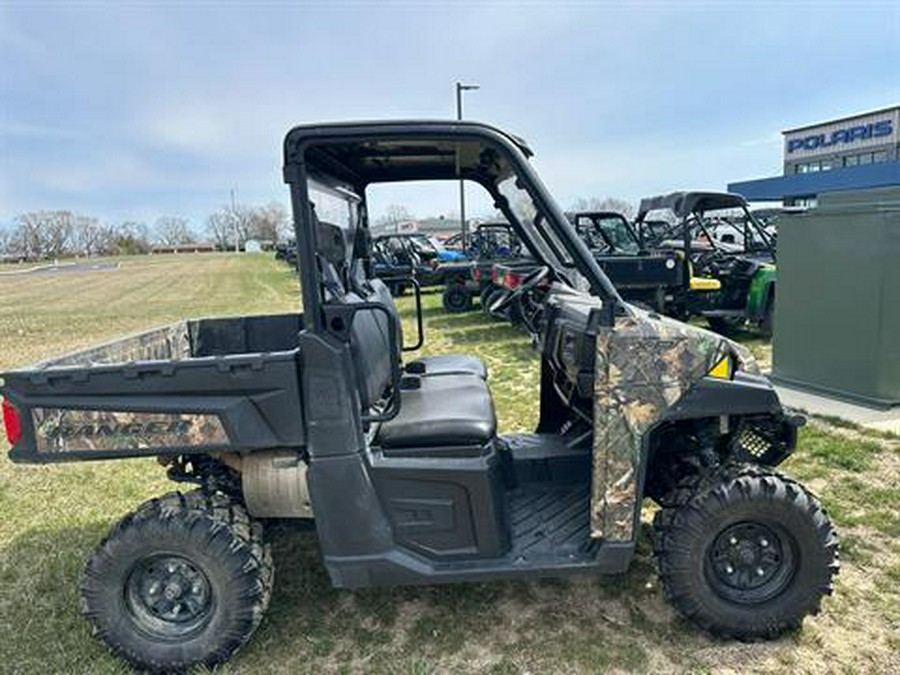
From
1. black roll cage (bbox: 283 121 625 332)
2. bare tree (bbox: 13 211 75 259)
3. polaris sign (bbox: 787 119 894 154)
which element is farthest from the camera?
bare tree (bbox: 13 211 75 259)

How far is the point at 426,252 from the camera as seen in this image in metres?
16.9

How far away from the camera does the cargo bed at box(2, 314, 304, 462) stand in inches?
92.0

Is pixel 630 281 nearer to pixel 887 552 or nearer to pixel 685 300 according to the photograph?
pixel 685 300

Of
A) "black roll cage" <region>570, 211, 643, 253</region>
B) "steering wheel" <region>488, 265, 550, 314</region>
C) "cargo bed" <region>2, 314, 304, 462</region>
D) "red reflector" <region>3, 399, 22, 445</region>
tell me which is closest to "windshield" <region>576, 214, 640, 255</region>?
"black roll cage" <region>570, 211, 643, 253</region>

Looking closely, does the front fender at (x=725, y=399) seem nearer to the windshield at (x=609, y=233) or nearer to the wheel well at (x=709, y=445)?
the wheel well at (x=709, y=445)

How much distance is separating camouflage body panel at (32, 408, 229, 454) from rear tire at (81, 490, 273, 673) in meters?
0.33

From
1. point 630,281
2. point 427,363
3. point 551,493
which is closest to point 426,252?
point 630,281

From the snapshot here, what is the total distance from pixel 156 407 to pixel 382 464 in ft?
2.96

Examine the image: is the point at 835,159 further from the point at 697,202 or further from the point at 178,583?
the point at 178,583

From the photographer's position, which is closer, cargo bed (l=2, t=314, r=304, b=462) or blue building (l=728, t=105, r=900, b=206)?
cargo bed (l=2, t=314, r=304, b=462)

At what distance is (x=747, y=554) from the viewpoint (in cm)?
255

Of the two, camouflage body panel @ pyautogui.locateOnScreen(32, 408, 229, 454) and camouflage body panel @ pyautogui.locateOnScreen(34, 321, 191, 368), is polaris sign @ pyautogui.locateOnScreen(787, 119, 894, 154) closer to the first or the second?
camouflage body panel @ pyautogui.locateOnScreen(34, 321, 191, 368)

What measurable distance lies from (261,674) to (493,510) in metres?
1.16

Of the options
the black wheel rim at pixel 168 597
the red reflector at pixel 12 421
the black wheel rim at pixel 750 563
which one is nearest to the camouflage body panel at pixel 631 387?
the black wheel rim at pixel 750 563
